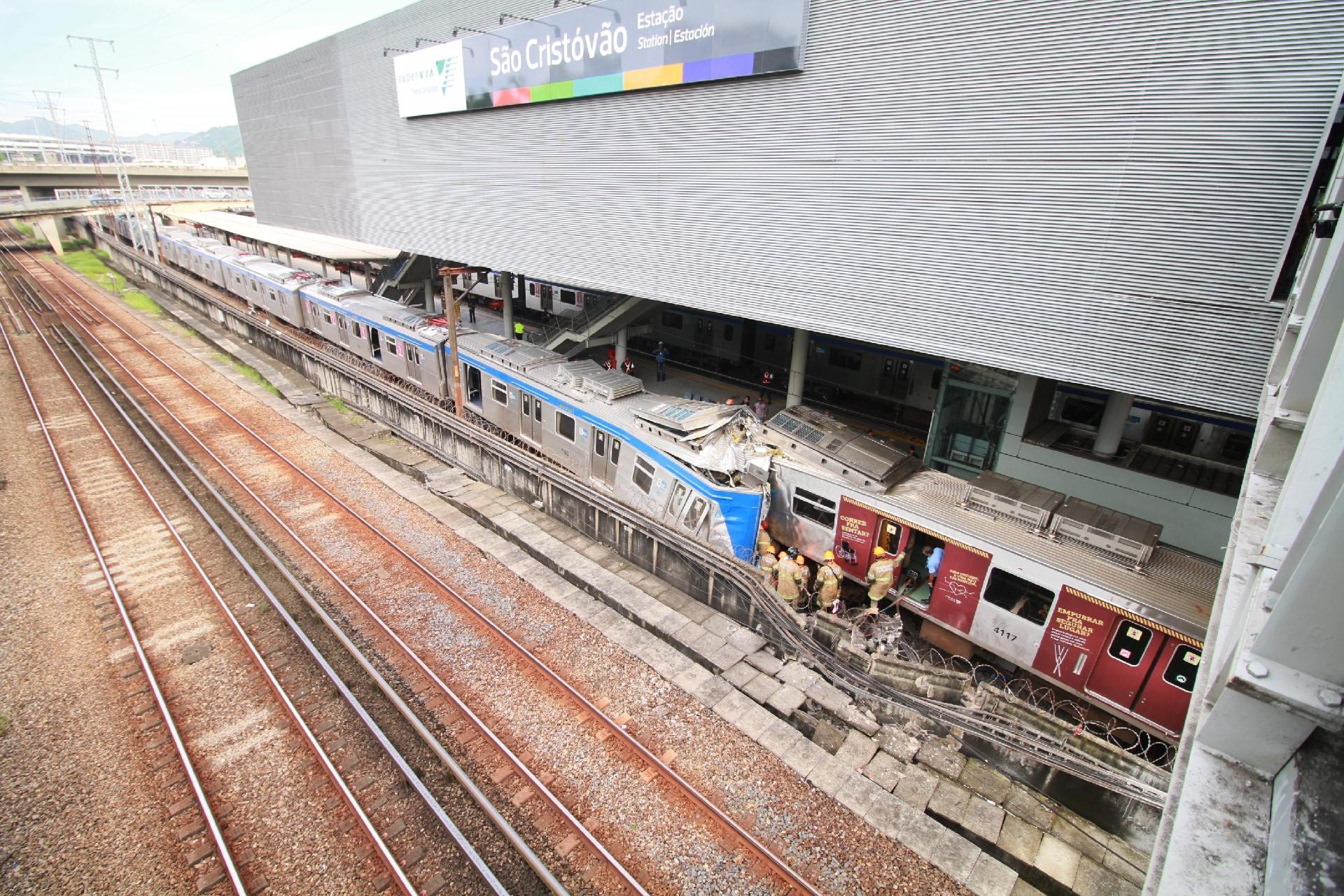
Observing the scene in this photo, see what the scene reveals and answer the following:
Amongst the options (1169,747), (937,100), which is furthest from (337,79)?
(1169,747)

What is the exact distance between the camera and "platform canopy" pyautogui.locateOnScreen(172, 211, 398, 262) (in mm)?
36062

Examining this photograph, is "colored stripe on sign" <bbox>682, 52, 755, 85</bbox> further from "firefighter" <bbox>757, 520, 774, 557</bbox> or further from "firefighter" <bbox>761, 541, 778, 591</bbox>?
"firefighter" <bbox>761, 541, 778, 591</bbox>

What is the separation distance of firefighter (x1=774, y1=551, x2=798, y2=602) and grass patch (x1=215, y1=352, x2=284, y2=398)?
20974mm

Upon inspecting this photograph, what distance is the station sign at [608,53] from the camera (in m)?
12.7

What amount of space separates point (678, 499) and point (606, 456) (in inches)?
104


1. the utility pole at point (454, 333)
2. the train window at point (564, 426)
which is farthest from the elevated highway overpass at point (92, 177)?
the train window at point (564, 426)

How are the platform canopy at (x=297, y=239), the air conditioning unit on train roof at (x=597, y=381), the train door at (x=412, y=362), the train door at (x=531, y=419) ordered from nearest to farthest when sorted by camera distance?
the air conditioning unit on train roof at (x=597, y=381) → the train door at (x=531, y=419) → the train door at (x=412, y=362) → the platform canopy at (x=297, y=239)

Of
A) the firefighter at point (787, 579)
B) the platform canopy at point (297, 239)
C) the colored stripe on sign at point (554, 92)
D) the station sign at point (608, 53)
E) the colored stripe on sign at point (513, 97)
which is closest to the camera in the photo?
the firefighter at point (787, 579)

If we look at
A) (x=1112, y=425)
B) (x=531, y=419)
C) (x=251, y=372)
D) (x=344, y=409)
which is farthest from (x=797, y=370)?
(x=251, y=372)

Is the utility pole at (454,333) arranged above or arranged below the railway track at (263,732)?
above

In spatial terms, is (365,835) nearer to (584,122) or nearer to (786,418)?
(786,418)

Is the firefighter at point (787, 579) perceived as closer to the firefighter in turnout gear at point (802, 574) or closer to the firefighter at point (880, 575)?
the firefighter in turnout gear at point (802, 574)

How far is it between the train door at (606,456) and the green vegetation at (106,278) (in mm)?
34028

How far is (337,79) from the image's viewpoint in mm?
25391
